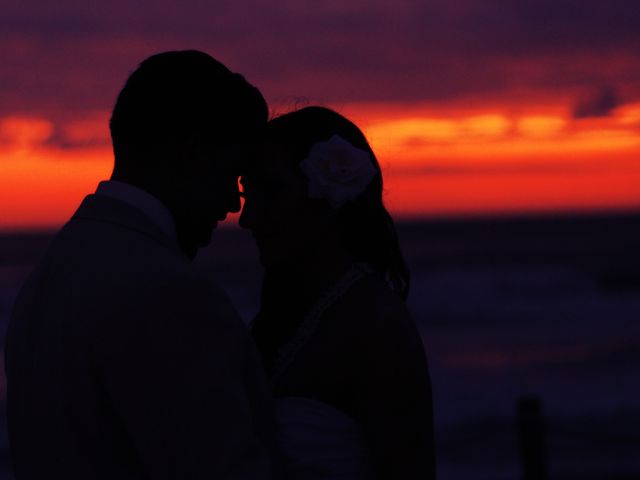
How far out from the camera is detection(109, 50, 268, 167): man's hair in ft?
7.16

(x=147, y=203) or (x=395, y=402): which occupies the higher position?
(x=147, y=203)

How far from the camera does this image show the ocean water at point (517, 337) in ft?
41.7

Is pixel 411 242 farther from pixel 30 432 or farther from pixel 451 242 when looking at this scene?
pixel 30 432

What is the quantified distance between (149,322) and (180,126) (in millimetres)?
437

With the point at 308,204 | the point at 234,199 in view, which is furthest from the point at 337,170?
the point at 234,199

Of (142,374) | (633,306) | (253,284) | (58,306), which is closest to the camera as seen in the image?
(142,374)

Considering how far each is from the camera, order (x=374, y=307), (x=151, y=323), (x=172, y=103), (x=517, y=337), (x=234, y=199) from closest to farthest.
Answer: (x=151, y=323)
(x=172, y=103)
(x=234, y=199)
(x=374, y=307)
(x=517, y=337)

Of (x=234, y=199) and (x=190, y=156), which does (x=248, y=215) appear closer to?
(x=234, y=199)

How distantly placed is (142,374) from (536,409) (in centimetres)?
611

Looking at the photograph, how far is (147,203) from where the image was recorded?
85.9 inches

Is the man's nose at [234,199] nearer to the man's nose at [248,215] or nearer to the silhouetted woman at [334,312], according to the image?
the silhouetted woman at [334,312]

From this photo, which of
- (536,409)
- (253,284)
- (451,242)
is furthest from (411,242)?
(536,409)

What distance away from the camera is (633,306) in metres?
36.4

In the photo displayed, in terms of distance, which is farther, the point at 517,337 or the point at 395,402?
Answer: the point at 517,337
